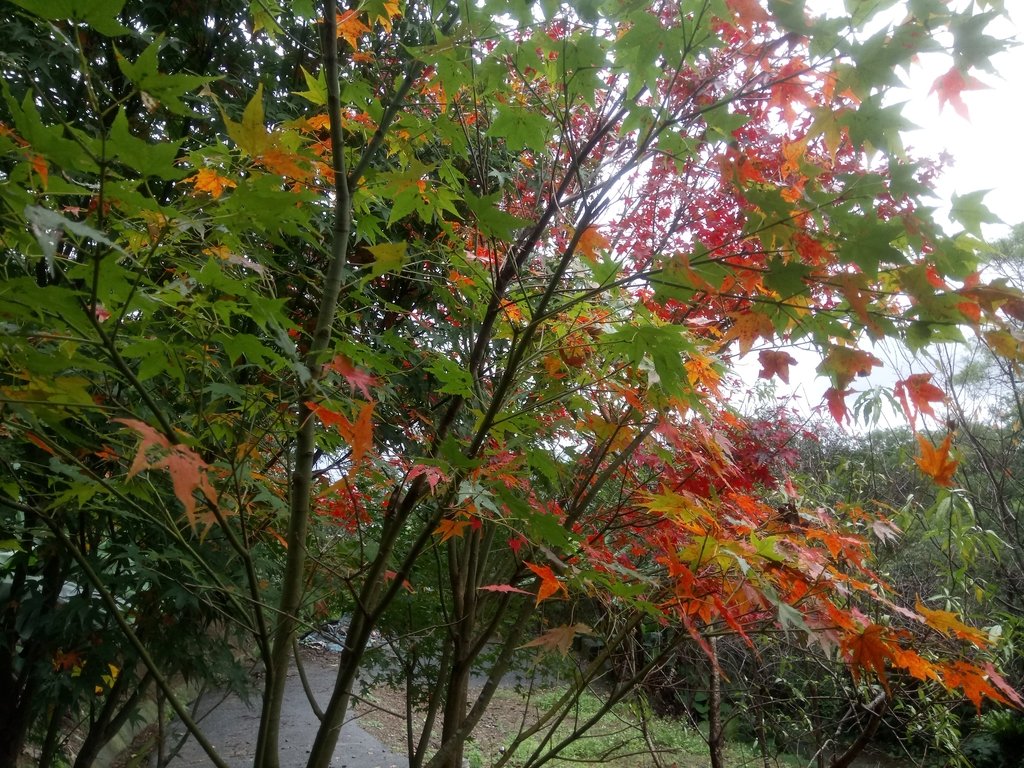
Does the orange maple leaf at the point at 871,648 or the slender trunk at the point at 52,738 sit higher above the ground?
the orange maple leaf at the point at 871,648

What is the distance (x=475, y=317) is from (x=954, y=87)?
122 cm

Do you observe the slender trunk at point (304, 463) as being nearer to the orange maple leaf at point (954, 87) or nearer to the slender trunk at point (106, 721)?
the orange maple leaf at point (954, 87)

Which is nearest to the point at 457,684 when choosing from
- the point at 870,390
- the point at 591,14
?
the point at 870,390

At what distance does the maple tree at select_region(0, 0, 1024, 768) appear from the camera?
3.71 ft

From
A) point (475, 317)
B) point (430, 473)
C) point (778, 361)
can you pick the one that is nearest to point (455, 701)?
point (430, 473)

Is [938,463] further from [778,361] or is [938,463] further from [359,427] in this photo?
[359,427]

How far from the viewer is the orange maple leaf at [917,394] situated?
135cm

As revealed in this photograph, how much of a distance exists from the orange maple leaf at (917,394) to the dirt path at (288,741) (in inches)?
197

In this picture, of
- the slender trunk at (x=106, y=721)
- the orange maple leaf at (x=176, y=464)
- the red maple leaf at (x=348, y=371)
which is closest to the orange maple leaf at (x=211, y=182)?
the red maple leaf at (x=348, y=371)

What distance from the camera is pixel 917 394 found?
1372mm

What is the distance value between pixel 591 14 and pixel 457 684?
6.39 feet

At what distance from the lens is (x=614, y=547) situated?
107 inches

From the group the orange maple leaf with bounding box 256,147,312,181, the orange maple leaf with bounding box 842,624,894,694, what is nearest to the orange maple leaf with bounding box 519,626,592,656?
the orange maple leaf with bounding box 842,624,894,694

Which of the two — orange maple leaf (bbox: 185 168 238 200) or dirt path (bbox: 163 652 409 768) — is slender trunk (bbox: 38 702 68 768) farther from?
orange maple leaf (bbox: 185 168 238 200)
